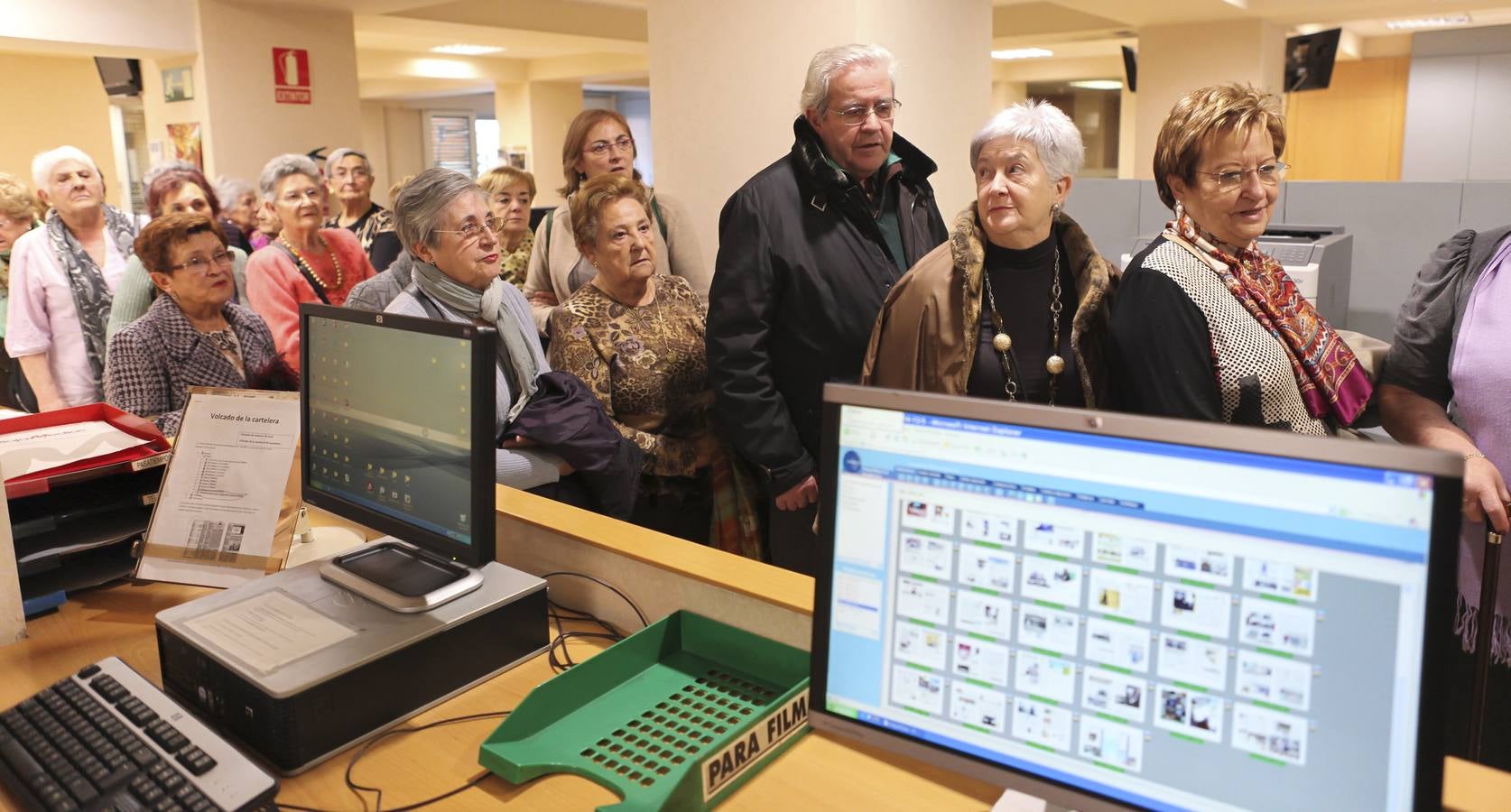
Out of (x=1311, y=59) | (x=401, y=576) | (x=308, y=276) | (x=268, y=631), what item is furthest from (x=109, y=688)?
(x=1311, y=59)

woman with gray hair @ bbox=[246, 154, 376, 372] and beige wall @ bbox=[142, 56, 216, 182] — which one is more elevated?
beige wall @ bbox=[142, 56, 216, 182]

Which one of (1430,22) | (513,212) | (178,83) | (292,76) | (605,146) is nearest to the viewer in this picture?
(605,146)

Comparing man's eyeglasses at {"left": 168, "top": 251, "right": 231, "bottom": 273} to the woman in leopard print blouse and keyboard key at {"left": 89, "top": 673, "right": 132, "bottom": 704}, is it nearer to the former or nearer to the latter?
the woman in leopard print blouse

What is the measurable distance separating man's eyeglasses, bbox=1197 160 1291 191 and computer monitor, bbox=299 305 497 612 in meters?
1.26

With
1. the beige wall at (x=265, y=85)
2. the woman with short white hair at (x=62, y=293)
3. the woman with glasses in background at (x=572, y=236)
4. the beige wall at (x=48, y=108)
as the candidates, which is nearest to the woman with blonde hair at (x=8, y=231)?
the woman with short white hair at (x=62, y=293)

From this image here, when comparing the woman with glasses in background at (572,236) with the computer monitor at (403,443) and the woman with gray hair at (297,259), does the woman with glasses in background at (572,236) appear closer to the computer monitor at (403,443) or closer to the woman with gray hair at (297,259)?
A: the woman with gray hair at (297,259)

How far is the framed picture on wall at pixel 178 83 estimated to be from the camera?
647 cm

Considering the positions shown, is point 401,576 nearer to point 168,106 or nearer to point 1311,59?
point 168,106

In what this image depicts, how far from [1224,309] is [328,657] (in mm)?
1433

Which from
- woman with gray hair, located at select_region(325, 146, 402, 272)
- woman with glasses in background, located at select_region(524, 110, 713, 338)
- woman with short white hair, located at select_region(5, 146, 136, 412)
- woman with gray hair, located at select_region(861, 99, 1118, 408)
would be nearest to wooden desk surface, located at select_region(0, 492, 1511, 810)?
woman with gray hair, located at select_region(861, 99, 1118, 408)

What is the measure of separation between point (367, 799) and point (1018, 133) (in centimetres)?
150

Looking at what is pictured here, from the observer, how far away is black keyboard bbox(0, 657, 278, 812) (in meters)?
1.11

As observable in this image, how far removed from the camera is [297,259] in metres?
3.59

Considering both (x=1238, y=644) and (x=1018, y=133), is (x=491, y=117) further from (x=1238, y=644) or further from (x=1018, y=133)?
(x=1238, y=644)
